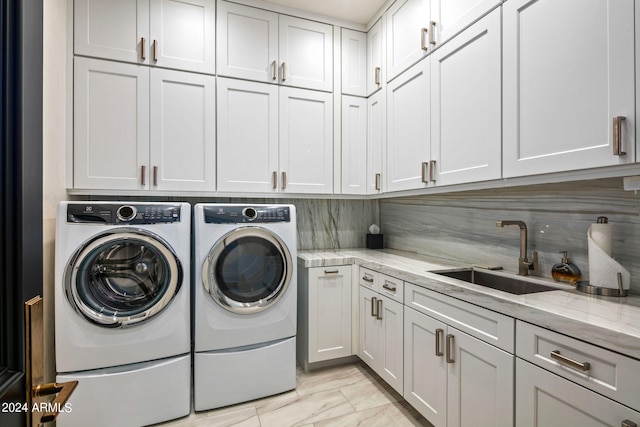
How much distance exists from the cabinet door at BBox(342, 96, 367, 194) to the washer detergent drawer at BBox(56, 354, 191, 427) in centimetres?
170

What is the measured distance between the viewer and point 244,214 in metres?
2.03

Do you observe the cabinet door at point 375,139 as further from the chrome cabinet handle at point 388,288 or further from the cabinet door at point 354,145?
the chrome cabinet handle at point 388,288

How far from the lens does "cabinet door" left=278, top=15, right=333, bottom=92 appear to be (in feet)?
8.13

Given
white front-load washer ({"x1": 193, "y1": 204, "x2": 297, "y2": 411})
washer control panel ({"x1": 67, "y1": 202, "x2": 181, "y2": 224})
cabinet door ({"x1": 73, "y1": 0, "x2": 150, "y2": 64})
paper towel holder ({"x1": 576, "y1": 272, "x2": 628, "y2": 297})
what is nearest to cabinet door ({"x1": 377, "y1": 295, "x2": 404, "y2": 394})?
white front-load washer ({"x1": 193, "y1": 204, "x2": 297, "y2": 411})

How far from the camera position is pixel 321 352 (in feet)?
7.80

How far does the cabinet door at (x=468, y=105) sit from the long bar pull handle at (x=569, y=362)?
2.57 feet

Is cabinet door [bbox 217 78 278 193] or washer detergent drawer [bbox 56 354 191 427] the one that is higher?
cabinet door [bbox 217 78 278 193]

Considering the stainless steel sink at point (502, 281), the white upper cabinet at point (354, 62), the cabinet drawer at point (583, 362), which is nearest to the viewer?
the cabinet drawer at point (583, 362)

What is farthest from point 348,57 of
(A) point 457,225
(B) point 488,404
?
(B) point 488,404

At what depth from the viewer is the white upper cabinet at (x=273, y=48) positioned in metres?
2.33

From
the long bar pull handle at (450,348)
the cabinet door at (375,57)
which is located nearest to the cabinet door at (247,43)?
the cabinet door at (375,57)

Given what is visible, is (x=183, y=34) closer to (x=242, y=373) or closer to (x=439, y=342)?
(x=242, y=373)

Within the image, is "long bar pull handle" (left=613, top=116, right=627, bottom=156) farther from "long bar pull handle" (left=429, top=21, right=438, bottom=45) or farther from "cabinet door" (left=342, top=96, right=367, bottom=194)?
"cabinet door" (left=342, top=96, right=367, bottom=194)

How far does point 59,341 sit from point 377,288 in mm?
1779
